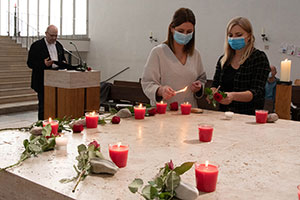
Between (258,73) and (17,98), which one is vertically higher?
(258,73)

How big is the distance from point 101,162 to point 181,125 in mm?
1079

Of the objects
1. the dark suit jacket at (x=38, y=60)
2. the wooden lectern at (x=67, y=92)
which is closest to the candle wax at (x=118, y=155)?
the wooden lectern at (x=67, y=92)

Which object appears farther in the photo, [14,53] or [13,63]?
[14,53]

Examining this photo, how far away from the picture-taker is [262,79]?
2.88 meters

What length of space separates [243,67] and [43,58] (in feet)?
11.6

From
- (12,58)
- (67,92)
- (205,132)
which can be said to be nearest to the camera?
(205,132)

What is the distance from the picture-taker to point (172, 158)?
5.78 feet

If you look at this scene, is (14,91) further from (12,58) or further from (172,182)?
(172,182)

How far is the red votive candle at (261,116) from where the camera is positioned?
258cm

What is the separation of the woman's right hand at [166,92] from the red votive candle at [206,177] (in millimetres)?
1462

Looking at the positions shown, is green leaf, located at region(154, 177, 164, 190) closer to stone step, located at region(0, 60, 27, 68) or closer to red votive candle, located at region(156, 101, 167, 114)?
red votive candle, located at region(156, 101, 167, 114)

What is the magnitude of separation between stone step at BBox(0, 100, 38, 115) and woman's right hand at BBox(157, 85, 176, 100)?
20.1 ft

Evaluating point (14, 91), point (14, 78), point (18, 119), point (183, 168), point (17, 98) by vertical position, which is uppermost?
point (183, 168)

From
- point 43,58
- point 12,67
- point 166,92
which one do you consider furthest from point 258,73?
point 12,67
